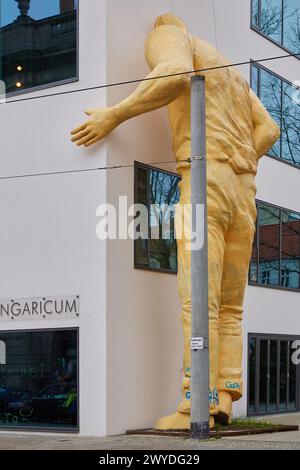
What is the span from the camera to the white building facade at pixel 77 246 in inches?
642

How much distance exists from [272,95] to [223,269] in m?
7.41

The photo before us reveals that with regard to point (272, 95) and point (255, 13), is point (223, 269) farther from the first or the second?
point (255, 13)

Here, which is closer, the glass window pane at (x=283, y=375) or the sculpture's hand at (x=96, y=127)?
the sculpture's hand at (x=96, y=127)

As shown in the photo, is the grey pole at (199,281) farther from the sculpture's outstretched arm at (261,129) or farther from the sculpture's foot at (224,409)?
the sculpture's outstretched arm at (261,129)

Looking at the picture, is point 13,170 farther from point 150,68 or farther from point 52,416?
point 52,416

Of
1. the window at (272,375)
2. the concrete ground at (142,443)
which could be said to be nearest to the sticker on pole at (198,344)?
the concrete ground at (142,443)

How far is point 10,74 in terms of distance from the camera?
18.1 meters

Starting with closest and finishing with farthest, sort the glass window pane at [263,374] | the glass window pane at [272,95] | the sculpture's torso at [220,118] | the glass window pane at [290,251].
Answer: the sculpture's torso at [220,118], the glass window pane at [263,374], the glass window pane at [272,95], the glass window pane at [290,251]

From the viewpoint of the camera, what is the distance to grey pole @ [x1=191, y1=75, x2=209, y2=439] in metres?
14.5

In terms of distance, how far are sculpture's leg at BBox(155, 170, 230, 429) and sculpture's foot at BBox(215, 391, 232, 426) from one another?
1.42 ft

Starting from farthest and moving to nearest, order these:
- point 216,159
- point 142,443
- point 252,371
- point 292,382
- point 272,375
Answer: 1. point 292,382
2. point 272,375
3. point 252,371
4. point 216,159
5. point 142,443

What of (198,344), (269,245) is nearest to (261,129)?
(198,344)

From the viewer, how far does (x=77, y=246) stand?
1659cm

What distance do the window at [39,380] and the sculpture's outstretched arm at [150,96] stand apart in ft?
11.6
